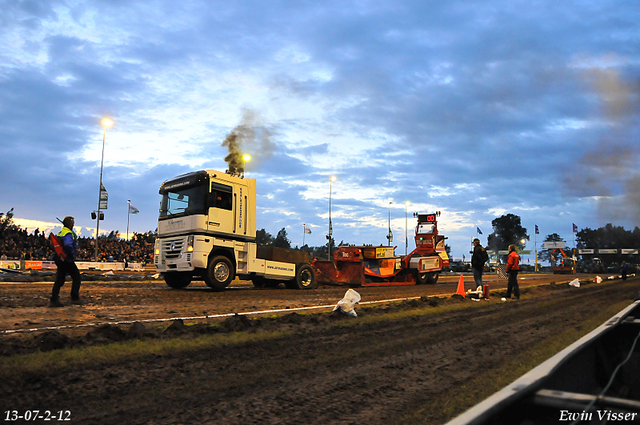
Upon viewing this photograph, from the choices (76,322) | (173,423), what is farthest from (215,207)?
(173,423)

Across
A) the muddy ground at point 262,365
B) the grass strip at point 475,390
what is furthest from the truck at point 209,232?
the grass strip at point 475,390

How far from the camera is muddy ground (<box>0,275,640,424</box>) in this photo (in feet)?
11.9

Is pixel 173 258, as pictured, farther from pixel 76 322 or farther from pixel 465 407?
pixel 465 407

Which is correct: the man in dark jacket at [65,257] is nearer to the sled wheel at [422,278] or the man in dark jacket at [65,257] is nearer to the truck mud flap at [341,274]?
the truck mud flap at [341,274]

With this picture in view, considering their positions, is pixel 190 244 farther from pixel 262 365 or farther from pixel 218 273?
pixel 262 365

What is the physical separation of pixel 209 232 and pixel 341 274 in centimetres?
907

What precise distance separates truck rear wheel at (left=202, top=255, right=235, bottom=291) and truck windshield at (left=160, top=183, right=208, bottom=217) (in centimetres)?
168

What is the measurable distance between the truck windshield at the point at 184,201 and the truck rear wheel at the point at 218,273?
168 centimetres

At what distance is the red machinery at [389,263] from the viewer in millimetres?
20828

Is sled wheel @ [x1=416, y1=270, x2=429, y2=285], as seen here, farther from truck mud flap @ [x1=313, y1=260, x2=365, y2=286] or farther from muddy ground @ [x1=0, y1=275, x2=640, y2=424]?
muddy ground @ [x1=0, y1=275, x2=640, y2=424]

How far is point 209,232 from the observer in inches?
533

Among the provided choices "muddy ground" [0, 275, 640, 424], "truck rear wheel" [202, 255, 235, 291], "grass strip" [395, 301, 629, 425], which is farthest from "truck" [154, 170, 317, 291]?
"grass strip" [395, 301, 629, 425]

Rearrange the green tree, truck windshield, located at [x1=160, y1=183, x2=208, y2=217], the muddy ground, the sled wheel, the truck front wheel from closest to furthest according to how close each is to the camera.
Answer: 1. the muddy ground
2. truck windshield, located at [x1=160, y1=183, x2=208, y2=217]
3. the sled wheel
4. the truck front wheel
5. the green tree

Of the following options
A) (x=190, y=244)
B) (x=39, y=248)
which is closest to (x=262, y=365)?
(x=190, y=244)
